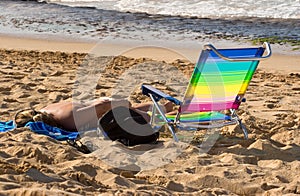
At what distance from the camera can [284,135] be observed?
550 cm

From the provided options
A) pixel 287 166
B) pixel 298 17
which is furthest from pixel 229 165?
pixel 298 17

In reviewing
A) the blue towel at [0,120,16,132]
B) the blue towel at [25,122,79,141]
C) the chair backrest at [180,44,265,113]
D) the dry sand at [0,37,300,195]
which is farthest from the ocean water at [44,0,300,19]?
the blue towel at [25,122,79,141]

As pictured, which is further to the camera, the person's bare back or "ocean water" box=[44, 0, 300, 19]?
"ocean water" box=[44, 0, 300, 19]

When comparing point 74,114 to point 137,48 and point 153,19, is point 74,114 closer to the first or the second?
point 137,48

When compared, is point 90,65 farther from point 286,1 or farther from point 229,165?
point 286,1

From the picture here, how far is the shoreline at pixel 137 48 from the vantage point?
33.1 ft

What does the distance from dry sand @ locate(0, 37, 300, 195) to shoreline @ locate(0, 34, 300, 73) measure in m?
2.28

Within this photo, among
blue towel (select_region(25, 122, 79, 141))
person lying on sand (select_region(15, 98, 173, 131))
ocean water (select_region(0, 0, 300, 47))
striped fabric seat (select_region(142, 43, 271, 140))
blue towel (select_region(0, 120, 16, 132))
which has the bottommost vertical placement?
ocean water (select_region(0, 0, 300, 47))

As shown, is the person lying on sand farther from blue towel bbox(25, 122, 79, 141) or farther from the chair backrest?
the chair backrest

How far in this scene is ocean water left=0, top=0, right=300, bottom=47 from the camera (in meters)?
13.7

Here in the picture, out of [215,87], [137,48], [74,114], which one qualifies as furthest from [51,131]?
[137,48]

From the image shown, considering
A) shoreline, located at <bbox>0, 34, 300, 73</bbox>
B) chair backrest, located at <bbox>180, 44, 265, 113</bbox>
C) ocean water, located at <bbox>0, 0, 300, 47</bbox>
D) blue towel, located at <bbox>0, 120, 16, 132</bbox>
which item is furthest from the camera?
ocean water, located at <bbox>0, 0, 300, 47</bbox>

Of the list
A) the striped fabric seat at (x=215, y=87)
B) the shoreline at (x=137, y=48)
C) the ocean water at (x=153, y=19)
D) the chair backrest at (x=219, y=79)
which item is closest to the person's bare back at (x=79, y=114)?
the striped fabric seat at (x=215, y=87)

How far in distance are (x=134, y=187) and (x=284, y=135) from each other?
79.1 inches
